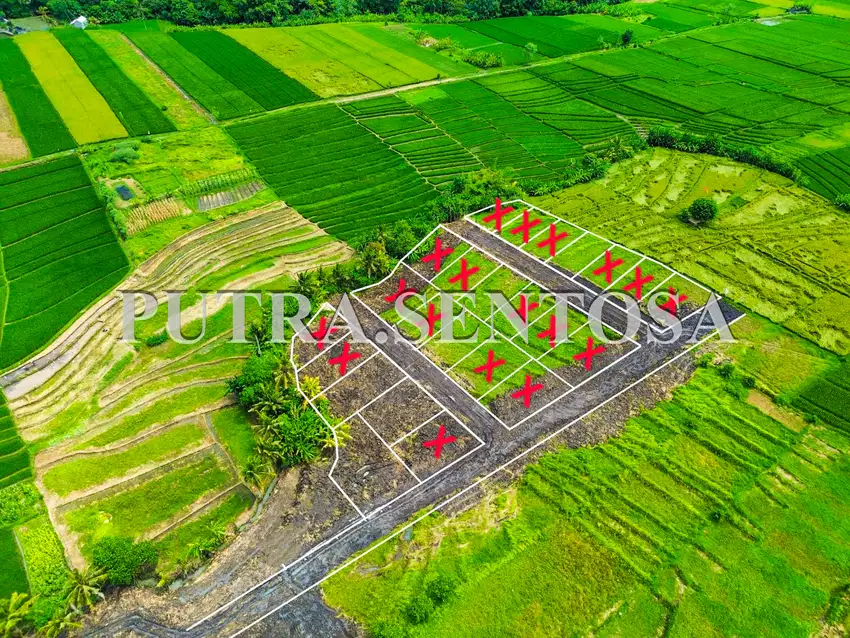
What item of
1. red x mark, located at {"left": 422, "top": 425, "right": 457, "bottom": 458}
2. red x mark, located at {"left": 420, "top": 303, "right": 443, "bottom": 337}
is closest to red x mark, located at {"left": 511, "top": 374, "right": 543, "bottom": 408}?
red x mark, located at {"left": 422, "top": 425, "right": 457, "bottom": 458}

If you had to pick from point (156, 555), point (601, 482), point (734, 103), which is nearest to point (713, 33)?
point (734, 103)

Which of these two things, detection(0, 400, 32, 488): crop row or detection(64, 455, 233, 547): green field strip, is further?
detection(0, 400, 32, 488): crop row

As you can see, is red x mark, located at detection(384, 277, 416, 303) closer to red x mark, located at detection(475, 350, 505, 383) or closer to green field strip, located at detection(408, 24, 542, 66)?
red x mark, located at detection(475, 350, 505, 383)

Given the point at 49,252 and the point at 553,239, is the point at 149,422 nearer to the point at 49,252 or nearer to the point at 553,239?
the point at 49,252

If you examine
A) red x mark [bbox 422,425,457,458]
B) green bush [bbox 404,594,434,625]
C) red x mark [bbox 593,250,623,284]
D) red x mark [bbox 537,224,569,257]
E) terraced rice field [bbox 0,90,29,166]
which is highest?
terraced rice field [bbox 0,90,29,166]

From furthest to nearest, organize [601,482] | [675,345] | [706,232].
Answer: [706,232] → [675,345] → [601,482]

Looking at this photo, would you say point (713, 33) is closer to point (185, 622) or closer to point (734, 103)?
point (734, 103)

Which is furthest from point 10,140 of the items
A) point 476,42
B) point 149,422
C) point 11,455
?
point 476,42
